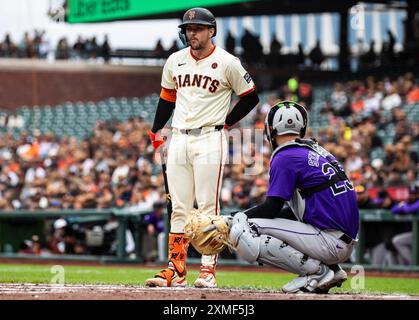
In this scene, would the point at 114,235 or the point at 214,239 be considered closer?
the point at 214,239

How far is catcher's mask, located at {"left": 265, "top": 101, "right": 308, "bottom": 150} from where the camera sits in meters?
6.84

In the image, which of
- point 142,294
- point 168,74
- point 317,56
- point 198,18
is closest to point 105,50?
point 317,56

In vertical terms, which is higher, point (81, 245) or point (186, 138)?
point (186, 138)

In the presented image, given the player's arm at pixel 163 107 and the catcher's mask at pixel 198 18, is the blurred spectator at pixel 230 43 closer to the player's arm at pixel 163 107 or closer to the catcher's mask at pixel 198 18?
the player's arm at pixel 163 107

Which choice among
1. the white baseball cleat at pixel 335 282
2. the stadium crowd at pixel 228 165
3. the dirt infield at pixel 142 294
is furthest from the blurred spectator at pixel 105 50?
the white baseball cleat at pixel 335 282

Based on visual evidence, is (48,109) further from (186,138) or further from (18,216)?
(186,138)

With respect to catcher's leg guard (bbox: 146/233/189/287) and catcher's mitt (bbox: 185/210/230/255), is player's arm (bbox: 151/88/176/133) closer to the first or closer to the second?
catcher's leg guard (bbox: 146/233/189/287)

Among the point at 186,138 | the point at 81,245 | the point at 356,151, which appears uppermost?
the point at 186,138

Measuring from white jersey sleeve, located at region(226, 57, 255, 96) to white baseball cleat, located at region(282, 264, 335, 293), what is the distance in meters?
1.60

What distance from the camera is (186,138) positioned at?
7449 millimetres
